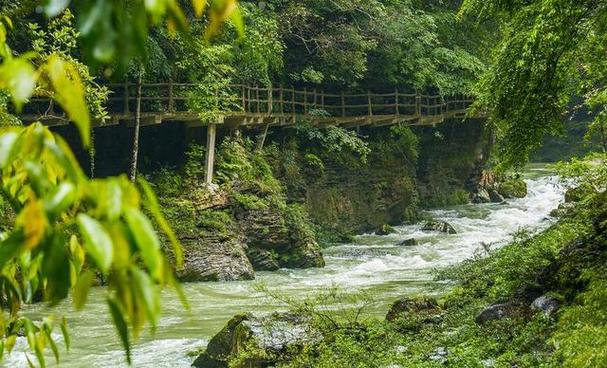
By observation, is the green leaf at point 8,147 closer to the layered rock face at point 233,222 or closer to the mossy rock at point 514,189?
the layered rock face at point 233,222

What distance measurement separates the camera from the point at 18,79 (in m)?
1.03

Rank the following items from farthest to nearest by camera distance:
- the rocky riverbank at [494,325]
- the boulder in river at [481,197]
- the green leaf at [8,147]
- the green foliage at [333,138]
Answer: the boulder in river at [481,197] < the green foliage at [333,138] < the rocky riverbank at [494,325] < the green leaf at [8,147]

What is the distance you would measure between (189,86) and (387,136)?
10.7m

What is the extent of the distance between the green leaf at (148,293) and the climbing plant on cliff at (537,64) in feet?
23.1

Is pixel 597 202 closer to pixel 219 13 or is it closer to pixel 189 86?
pixel 219 13

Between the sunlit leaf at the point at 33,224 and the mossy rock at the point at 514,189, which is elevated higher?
the sunlit leaf at the point at 33,224

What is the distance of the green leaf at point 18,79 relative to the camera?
1.01 m

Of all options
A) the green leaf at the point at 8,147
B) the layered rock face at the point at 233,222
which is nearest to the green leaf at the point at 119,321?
the green leaf at the point at 8,147

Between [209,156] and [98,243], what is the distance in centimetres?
1866

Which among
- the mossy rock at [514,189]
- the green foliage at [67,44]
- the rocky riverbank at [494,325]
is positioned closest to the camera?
the rocky riverbank at [494,325]

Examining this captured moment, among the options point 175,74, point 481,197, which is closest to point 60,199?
point 175,74

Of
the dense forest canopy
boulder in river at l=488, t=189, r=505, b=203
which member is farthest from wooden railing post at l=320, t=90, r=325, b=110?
boulder in river at l=488, t=189, r=505, b=203

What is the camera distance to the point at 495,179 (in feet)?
107

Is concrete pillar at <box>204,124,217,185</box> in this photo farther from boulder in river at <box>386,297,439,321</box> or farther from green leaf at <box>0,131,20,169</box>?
green leaf at <box>0,131,20,169</box>
